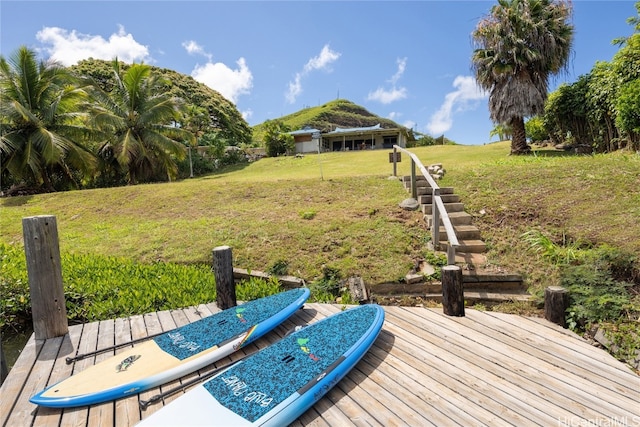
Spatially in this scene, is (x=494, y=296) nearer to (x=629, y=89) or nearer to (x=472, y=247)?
(x=472, y=247)

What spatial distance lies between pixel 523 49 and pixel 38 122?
19.4 meters

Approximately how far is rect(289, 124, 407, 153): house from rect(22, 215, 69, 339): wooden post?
99.2 feet

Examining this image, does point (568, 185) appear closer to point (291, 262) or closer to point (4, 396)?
point (291, 262)

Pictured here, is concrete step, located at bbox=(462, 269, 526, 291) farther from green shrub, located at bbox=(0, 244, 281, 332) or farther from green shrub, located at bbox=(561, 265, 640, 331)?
green shrub, located at bbox=(0, 244, 281, 332)

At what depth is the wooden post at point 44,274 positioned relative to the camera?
304cm

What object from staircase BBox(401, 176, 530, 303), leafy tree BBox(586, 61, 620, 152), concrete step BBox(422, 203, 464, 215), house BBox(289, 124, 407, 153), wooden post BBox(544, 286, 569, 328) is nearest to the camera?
wooden post BBox(544, 286, 569, 328)

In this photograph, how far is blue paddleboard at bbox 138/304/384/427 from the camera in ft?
6.66

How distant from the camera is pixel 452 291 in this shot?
3451 millimetres

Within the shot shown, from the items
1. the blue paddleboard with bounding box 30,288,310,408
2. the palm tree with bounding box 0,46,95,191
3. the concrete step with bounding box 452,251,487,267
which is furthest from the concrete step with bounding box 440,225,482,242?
the palm tree with bounding box 0,46,95,191

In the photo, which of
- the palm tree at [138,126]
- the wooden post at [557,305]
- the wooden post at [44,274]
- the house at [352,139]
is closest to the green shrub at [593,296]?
the wooden post at [557,305]

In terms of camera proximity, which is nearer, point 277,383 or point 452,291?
point 277,383

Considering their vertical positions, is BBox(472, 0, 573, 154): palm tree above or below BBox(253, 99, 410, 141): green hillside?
below

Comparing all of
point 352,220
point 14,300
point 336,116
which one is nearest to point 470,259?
point 352,220

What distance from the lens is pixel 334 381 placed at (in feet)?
7.56
